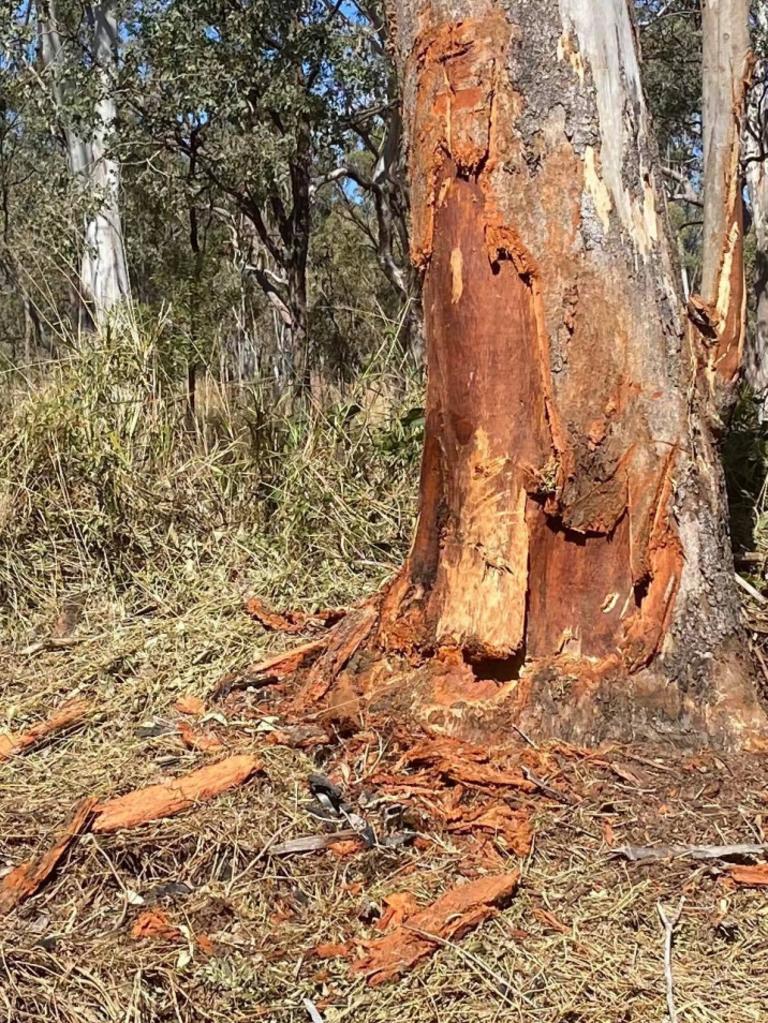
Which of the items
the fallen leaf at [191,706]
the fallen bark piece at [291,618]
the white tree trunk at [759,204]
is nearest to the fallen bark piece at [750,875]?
the fallen leaf at [191,706]

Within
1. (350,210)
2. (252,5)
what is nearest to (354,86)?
(252,5)

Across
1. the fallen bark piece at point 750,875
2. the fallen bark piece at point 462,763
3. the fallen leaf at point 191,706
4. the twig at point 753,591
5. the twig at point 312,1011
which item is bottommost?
the twig at point 312,1011

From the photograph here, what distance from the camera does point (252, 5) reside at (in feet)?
27.1

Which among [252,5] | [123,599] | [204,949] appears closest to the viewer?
[204,949]

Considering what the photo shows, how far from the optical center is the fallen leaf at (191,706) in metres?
3.32

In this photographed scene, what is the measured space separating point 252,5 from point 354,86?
1233 mm

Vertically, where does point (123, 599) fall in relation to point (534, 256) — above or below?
below

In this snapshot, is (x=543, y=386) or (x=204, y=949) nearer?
(x=204, y=949)

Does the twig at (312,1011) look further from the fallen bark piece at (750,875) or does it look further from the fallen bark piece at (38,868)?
the fallen bark piece at (750,875)

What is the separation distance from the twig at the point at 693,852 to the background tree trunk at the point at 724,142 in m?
1.43

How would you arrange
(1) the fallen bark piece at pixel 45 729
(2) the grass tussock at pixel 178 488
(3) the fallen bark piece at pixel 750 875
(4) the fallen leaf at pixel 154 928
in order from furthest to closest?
(2) the grass tussock at pixel 178 488
(1) the fallen bark piece at pixel 45 729
(3) the fallen bark piece at pixel 750 875
(4) the fallen leaf at pixel 154 928

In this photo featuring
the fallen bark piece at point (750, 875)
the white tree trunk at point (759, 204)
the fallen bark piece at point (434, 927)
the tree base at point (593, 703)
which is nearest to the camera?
the fallen bark piece at point (434, 927)

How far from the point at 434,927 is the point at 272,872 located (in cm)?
43

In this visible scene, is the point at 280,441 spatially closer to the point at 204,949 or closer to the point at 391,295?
the point at 204,949
